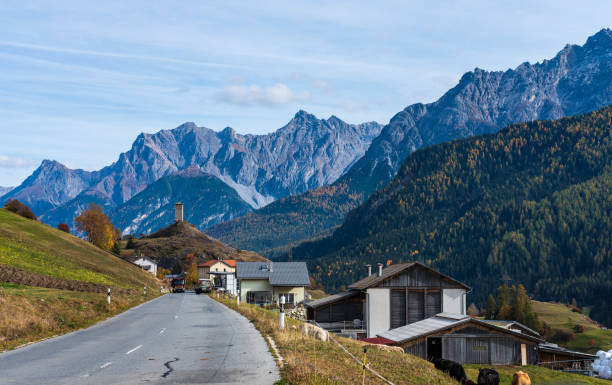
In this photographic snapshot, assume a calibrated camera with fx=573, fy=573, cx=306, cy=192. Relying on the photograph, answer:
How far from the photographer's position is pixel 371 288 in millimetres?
72938

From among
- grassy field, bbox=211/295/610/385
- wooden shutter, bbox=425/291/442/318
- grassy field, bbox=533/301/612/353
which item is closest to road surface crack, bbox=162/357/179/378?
grassy field, bbox=211/295/610/385

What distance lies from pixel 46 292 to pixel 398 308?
153 feet

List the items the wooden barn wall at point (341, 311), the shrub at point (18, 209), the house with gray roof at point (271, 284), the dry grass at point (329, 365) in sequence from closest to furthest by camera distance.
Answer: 1. the dry grass at point (329, 365)
2. the wooden barn wall at point (341, 311)
3. the house with gray roof at point (271, 284)
4. the shrub at point (18, 209)

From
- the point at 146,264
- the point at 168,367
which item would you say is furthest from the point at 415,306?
the point at 146,264

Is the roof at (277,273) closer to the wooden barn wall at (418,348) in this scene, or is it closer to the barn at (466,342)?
the barn at (466,342)

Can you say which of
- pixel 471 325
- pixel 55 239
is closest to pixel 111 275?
pixel 55 239

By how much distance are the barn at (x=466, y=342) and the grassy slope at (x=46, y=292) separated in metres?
29.0

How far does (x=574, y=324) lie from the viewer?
165250 mm

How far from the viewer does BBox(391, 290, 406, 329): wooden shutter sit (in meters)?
72.3

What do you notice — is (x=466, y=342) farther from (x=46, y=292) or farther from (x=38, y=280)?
(x=46, y=292)

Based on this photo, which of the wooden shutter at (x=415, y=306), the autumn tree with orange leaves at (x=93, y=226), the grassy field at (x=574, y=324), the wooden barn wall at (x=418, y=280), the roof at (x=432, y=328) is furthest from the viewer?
the autumn tree with orange leaves at (x=93, y=226)

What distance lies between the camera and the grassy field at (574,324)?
138 meters

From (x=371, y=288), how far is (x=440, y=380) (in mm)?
51200

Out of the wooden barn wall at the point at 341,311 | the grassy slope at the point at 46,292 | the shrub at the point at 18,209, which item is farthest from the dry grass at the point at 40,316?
the shrub at the point at 18,209
